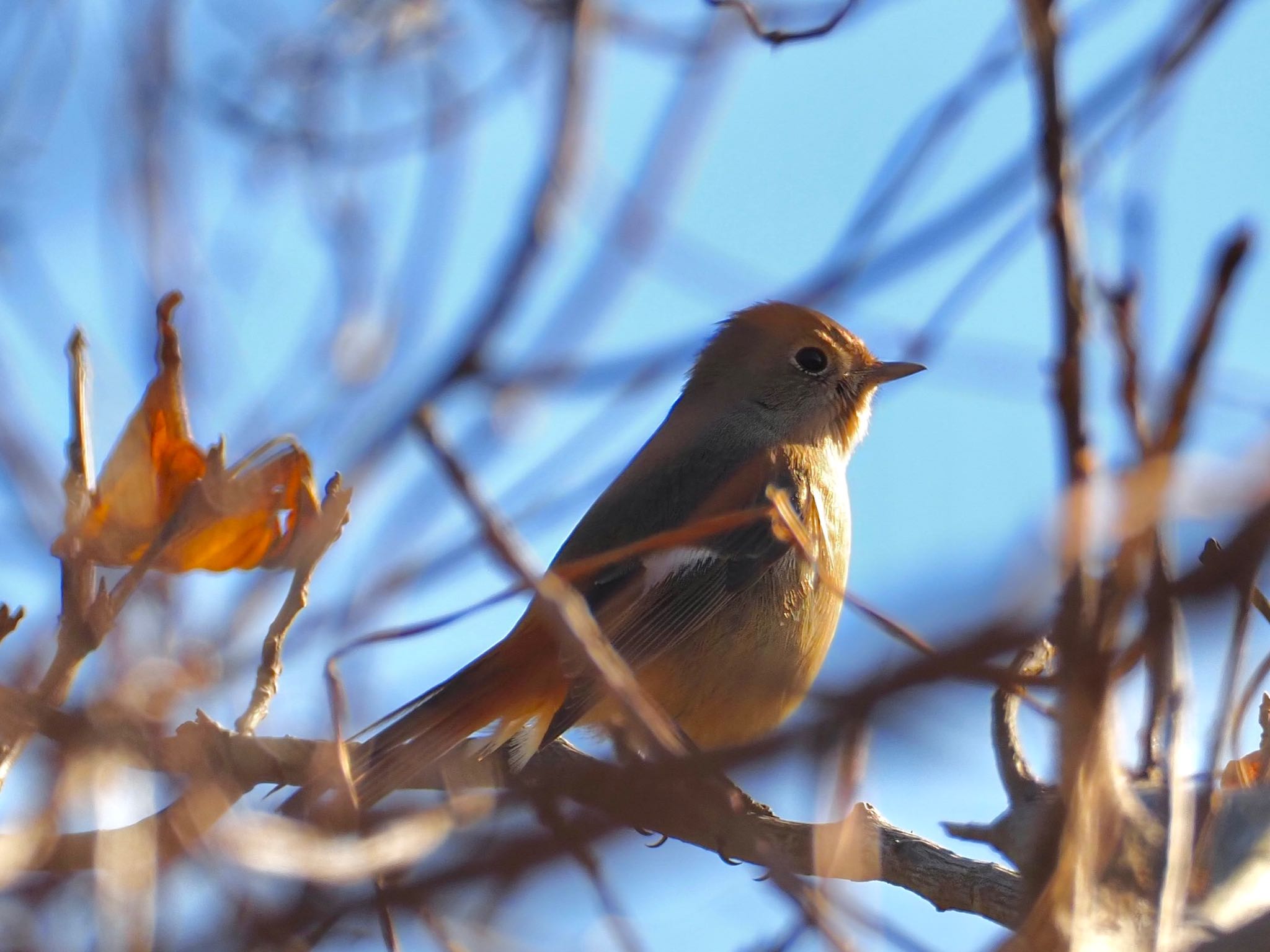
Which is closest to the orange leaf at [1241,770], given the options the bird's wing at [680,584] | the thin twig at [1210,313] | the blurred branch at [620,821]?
the blurred branch at [620,821]

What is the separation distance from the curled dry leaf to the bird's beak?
3.11m

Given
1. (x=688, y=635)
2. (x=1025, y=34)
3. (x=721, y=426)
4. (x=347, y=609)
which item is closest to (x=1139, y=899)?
(x=1025, y=34)

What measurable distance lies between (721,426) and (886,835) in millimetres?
2064

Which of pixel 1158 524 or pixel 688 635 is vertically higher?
pixel 688 635

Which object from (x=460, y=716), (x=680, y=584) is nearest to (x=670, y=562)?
(x=680, y=584)

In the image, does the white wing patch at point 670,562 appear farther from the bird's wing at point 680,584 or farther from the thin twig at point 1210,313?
the thin twig at point 1210,313

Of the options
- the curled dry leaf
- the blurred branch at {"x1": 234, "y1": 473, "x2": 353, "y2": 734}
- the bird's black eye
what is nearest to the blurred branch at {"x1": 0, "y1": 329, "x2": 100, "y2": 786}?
the curled dry leaf

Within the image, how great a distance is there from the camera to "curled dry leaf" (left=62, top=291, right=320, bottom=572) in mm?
2125

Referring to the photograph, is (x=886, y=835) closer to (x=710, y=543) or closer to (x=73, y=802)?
(x=710, y=543)

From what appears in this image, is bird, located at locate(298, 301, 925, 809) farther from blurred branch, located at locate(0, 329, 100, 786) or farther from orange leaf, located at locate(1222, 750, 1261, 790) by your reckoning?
blurred branch, located at locate(0, 329, 100, 786)

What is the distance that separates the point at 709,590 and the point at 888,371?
1389mm

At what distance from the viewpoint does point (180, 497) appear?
7.33 ft

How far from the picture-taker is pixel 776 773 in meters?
1.02

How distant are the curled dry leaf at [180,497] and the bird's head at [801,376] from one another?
281 centimetres
